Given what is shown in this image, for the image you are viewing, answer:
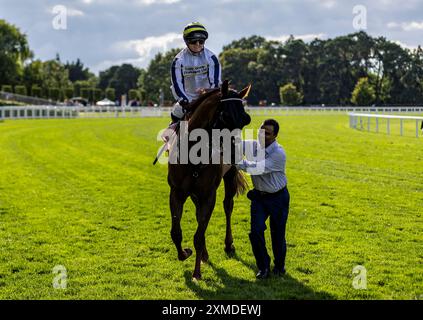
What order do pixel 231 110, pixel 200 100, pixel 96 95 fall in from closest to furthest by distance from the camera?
pixel 231 110, pixel 200 100, pixel 96 95

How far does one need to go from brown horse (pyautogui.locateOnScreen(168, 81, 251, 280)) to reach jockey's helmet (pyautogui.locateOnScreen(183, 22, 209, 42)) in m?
0.89

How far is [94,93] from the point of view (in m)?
97.8

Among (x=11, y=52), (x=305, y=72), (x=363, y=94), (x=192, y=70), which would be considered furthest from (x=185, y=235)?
(x=305, y=72)

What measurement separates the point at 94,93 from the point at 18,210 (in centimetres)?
9068

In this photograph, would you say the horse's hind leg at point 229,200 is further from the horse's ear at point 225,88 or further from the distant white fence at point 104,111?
the distant white fence at point 104,111

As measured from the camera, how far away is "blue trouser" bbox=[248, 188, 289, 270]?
6062 millimetres

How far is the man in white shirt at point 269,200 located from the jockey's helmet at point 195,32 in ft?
4.31

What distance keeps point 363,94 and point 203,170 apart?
2851 inches

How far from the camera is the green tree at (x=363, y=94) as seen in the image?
245ft

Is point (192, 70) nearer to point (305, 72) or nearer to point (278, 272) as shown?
point (278, 272)

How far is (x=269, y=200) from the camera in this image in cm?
615

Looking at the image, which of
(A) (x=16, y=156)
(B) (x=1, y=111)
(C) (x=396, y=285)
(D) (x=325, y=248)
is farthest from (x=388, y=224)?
(B) (x=1, y=111)

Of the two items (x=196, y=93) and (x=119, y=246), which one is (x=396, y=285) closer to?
(x=196, y=93)

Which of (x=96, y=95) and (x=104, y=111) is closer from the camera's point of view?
(x=104, y=111)
